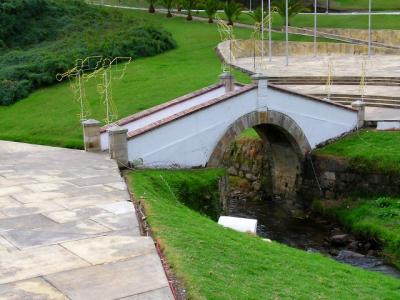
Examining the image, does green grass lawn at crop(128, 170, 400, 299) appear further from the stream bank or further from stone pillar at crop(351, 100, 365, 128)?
stone pillar at crop(351, 100, 365, 128)

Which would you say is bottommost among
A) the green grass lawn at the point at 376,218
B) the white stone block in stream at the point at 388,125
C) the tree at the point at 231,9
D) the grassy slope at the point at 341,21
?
the green grass lawn at the point at 376,218

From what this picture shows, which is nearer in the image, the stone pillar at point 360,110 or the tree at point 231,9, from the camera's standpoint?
the stone pillar at point 360,110

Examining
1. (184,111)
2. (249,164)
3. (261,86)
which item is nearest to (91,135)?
(184,111)

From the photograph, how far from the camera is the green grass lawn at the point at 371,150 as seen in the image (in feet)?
56.3

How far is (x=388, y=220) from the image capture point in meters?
15.4

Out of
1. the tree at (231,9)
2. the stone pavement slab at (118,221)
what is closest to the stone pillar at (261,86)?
the stone pavement slab at (118,221)

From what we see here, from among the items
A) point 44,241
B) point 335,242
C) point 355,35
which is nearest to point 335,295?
point 44,241

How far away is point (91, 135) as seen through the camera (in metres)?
15.8

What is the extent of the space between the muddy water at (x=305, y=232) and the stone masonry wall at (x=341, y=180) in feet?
3.48

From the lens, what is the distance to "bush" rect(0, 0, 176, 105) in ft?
92.4

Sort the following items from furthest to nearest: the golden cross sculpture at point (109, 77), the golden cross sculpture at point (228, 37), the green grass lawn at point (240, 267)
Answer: the golden cross sculpture at point (228, 37) → the golden cross sculpture at point (109, 77) → the green grass lawn at point (240, 267)

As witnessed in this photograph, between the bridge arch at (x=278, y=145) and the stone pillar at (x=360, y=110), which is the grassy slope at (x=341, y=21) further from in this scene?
the bridge arch at (x=278, y=145)

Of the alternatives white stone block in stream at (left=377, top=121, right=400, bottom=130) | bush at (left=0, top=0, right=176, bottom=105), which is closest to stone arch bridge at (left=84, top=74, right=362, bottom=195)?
white stone block in stream at (left=377, top=121, right=400, bottom=130)

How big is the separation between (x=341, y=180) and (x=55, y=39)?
20.8 metres
